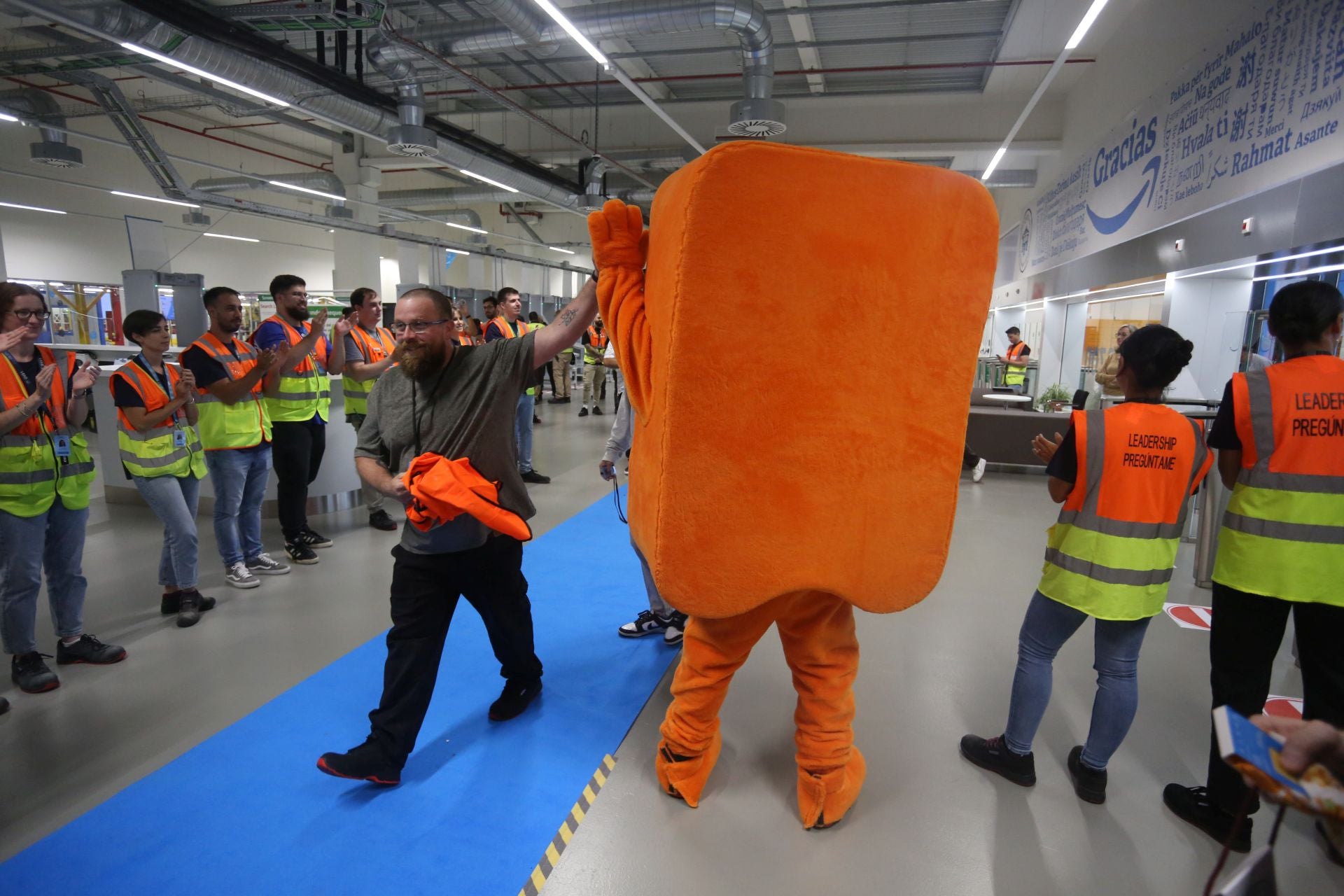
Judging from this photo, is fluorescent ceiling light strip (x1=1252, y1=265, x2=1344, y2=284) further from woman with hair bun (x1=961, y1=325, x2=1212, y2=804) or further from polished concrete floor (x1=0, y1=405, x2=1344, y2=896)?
woman with hair bun (x1=961, y1=325, x2=1212, y2=804)

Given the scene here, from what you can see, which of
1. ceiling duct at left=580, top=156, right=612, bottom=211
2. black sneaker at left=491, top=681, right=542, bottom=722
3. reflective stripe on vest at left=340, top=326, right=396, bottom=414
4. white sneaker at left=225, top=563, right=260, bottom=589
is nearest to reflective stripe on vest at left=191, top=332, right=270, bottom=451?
white sneaker at left=225, top=563, right=260, bottom=589

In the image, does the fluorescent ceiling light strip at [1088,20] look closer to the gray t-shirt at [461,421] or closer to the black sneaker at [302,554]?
the gray t-shirt at [461,421]

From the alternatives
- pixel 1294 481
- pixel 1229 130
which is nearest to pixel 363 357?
pixel 1294 481

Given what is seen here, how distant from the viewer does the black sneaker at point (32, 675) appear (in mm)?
2674

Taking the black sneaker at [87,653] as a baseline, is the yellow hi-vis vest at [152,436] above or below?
above

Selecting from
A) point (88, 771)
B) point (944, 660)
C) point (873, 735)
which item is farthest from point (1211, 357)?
point (88, 771)

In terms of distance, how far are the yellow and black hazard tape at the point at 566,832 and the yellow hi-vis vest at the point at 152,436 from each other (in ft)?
8.45

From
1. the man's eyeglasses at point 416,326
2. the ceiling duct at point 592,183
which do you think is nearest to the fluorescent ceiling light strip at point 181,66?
the man's eyeglasses at point 416,326

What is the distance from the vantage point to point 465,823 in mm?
2020

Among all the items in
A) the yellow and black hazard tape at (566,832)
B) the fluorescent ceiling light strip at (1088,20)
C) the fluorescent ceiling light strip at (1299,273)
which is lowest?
the yellow and black hazard tape at (566,832)

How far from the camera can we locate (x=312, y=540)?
4484 mm

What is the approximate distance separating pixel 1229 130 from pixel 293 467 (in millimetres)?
7509

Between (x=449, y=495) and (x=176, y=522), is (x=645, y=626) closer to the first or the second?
(x=449, y=495)

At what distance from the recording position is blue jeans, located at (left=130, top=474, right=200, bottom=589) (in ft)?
10.7
